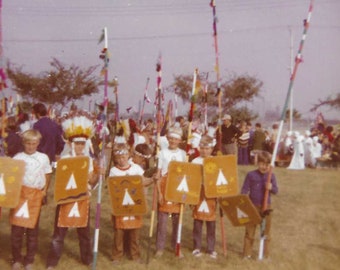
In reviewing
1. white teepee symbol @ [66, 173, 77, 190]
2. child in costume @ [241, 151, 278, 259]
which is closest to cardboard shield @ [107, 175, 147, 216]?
white teepee symbol @ [66, 173, 77, 190]

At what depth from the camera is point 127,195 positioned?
22.5 feet

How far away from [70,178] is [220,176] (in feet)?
6.43

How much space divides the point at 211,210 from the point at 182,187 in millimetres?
523

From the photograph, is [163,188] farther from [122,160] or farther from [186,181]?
[122,160]

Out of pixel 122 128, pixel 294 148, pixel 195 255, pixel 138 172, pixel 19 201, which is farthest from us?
pixel 294 148

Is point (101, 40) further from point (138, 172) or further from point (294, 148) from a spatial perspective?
point (294, 148)

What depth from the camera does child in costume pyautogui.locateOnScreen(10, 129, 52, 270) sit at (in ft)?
21.4

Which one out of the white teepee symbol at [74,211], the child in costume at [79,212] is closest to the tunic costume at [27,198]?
the child in costume at [79,212]

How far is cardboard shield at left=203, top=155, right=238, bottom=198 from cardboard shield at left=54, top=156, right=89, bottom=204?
1601 mm

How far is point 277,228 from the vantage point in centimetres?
947

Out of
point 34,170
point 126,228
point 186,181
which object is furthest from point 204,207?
point 34,170

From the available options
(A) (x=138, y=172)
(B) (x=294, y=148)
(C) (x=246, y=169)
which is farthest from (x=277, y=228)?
(B) (x=294, y=148)

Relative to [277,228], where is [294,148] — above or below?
above

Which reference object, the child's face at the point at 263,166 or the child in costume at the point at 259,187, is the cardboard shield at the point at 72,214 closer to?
the child in costume at the point at 259,187
